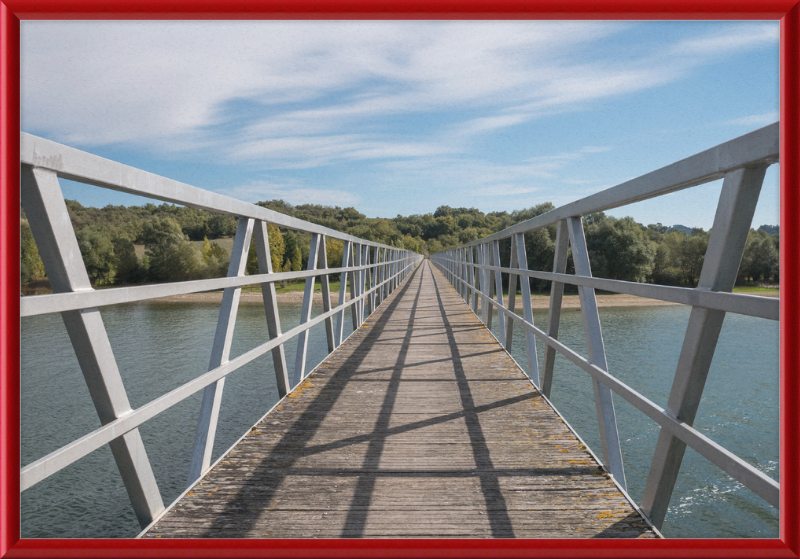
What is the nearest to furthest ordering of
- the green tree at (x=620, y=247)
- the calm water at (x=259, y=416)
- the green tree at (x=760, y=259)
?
the green tree at (x=760, y=259) → the calm water at (x=259, y=416) → the green tree at (x=620, y=247)

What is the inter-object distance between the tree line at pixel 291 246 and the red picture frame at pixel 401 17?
4.6 inches

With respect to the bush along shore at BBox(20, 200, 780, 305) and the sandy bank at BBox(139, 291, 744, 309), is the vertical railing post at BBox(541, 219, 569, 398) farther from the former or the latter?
the sandy bank at BBox(139, 291, 744, 309)

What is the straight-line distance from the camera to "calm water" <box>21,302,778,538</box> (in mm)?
5625

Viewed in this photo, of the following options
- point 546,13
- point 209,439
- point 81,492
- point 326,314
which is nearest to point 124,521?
point 81,492

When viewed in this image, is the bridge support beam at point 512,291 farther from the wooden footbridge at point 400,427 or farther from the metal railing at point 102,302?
the metal railing at point 102,302

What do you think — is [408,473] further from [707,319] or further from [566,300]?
[566,300]

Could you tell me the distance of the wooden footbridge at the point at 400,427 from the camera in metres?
1.13

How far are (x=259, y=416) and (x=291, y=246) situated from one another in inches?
1637

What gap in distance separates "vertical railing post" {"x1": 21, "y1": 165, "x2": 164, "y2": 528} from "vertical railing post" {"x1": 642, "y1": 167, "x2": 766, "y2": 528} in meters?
1.65

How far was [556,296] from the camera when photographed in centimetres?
273

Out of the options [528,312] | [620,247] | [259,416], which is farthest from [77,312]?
[620,247]

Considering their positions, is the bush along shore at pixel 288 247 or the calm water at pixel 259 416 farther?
the calm water at pixel 259 416

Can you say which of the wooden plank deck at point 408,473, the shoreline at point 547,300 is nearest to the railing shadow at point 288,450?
the wooden plank deck at point 408,473

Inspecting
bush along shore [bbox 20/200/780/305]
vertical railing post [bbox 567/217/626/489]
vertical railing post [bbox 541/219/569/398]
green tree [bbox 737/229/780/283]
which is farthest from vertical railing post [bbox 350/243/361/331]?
green tree [bbox 737/229/780/283]
